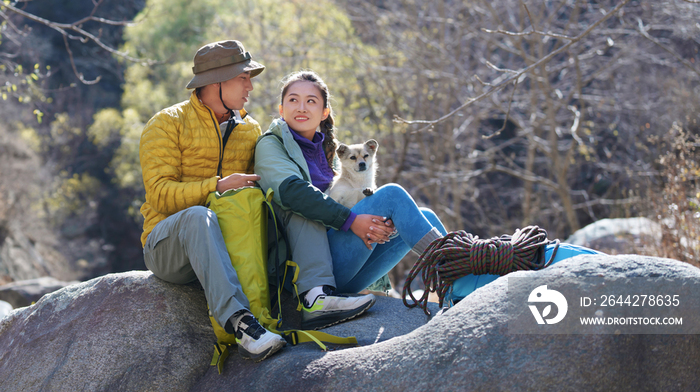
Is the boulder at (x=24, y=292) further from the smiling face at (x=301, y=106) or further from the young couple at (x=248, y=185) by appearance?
the smiling face at (x=301, y=106)

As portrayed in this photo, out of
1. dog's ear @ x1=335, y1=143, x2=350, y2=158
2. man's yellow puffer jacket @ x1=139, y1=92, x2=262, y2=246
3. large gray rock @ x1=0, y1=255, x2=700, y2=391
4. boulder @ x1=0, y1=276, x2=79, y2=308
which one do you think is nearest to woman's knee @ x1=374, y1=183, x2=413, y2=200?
large gray rock @ x1=0, y1=255, x2=700, y2=391

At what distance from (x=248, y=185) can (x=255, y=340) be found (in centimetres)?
92

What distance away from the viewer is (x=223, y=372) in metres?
2.59

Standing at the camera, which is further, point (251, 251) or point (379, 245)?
point (379, 245)

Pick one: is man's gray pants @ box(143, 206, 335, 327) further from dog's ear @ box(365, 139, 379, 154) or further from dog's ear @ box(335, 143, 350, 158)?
dog's ear @ box(365, 139, 379, 154)

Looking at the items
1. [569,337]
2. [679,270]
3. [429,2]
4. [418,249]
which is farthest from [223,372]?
[429,2]

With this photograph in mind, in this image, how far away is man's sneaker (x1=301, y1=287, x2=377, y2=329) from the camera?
2836mm

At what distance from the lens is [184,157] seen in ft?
10.1

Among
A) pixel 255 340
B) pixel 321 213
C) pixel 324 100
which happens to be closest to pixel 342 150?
pixel 324 100

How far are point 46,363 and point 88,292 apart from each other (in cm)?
42

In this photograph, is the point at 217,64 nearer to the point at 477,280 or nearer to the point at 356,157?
the point at 356,157

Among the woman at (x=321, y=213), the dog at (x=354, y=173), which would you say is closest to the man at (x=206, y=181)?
the woman at (x=321, y=213)

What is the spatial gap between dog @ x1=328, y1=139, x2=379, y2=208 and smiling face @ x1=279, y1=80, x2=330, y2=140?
0.57 m

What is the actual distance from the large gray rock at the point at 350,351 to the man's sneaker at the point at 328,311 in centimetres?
6
